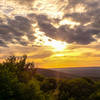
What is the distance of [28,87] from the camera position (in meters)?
32.8

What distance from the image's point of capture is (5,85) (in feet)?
97.3

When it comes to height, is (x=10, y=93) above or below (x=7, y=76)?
below

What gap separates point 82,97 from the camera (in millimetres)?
45500

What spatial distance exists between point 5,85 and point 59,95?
2329 cm

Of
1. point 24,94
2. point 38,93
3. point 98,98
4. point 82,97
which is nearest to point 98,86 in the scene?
point 82,97

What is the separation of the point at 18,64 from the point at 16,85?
1769cm

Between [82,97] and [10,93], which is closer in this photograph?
[10,93]

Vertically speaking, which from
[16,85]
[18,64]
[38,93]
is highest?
[18,64]

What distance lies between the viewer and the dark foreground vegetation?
30875 millimetres

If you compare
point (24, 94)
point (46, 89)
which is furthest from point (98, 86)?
point (24, 94)

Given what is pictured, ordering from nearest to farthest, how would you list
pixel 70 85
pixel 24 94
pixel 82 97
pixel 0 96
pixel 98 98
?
pixel 0 96 < pixel 24 94 < pixel 98 98 < pixel 82 97 < pixel 70 85

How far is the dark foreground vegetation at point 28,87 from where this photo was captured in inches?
1216

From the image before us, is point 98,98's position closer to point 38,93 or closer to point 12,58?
point 38,93

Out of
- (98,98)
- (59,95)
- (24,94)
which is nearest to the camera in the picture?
(24,94)
